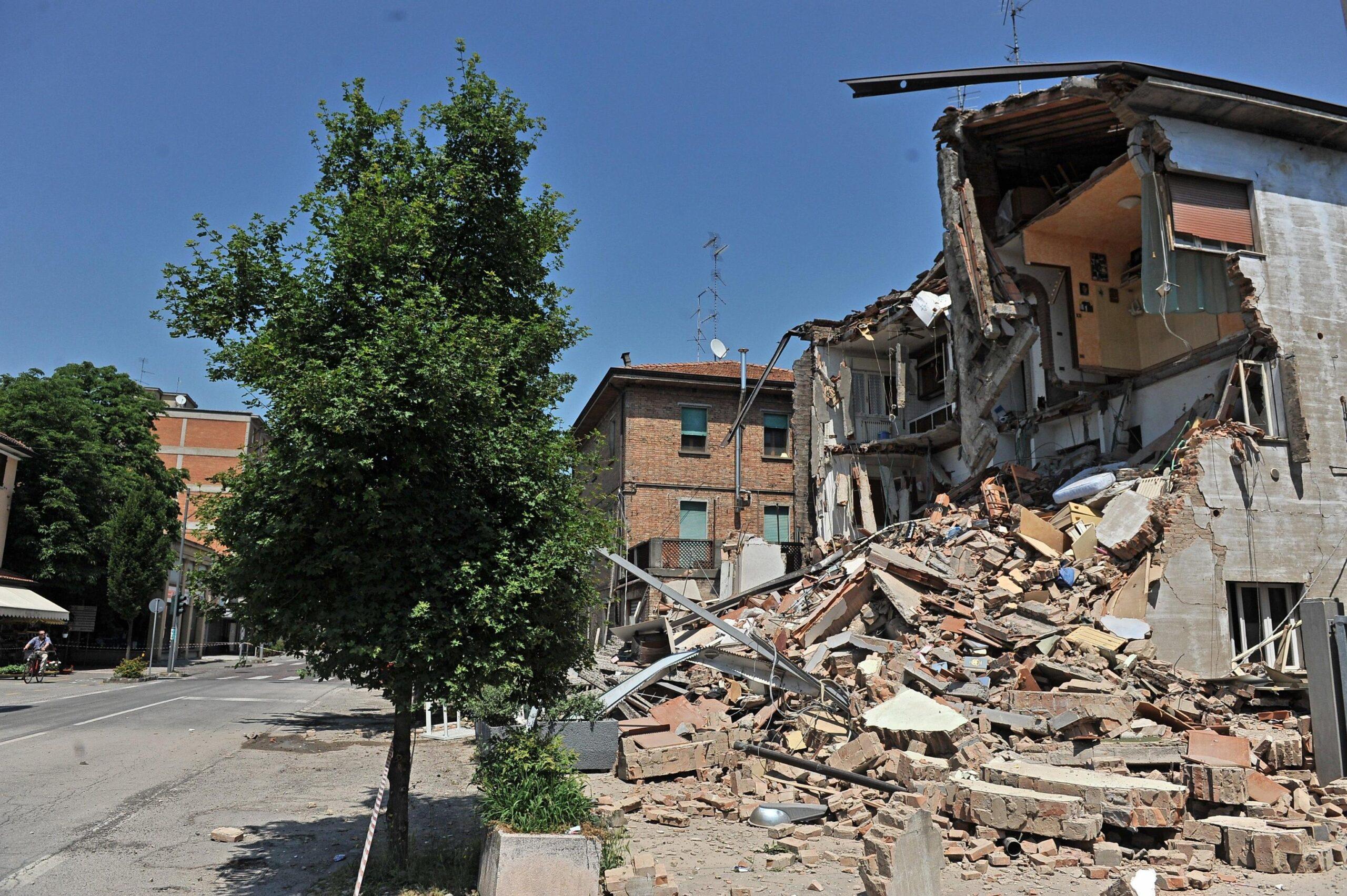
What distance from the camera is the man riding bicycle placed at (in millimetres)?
28578

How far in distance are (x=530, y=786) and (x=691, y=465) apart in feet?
82.3

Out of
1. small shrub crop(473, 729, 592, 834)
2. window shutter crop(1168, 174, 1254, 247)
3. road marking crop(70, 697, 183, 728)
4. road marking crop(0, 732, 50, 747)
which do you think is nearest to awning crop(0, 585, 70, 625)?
road marking crop(70, 697, 183, 728)

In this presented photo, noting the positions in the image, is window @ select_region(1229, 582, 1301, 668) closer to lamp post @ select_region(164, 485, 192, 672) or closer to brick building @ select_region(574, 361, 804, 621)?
brick building @ select_region(574, 361, 804, 621)

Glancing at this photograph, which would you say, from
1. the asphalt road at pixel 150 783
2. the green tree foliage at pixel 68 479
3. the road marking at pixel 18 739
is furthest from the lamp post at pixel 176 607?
the road marking at pixel 18 739

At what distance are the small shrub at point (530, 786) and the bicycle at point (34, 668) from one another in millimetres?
28108

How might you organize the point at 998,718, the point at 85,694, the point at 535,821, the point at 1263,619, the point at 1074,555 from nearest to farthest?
the point at 535,821, the point at 998,718, the point at 1263,619, the point at 1074,555, the point at 85,694

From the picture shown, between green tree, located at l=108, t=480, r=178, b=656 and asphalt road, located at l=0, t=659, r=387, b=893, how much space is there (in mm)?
13307

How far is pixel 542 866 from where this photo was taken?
630cm

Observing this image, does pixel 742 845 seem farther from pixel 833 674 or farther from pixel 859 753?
pixel 833 674

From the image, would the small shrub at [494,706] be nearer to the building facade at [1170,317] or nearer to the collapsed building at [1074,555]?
the collapsed building at [1074,555]

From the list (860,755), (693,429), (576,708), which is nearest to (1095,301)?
(860,755)

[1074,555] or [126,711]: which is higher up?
[1074,555]

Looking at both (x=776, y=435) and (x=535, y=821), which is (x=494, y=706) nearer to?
(x=535, y=821)

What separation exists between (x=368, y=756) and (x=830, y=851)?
897cm
